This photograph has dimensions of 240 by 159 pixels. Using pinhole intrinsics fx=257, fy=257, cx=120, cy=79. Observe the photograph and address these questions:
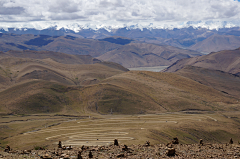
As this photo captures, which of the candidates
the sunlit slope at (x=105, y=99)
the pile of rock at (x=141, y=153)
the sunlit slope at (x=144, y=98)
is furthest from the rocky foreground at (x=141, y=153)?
the sunlit slope at (x=105, y=99)

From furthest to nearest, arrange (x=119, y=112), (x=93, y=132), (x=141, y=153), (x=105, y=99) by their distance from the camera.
Result: (x=105, y=99)
(x=119, y=112)
(x=93, y=132)
(x=141, y=153)

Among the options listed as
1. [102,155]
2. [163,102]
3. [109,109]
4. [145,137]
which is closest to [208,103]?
[163,102]

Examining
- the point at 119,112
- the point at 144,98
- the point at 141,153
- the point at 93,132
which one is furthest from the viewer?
the point at 144,98

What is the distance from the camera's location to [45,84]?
17800 cm

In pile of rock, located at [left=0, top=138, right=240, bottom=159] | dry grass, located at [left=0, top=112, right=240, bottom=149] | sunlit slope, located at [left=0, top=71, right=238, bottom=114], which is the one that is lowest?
dry grass, located at [left=0, top=112, right=240, bottom=149]

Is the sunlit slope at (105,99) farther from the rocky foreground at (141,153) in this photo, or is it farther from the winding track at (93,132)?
the rocky foreground at (141,153)

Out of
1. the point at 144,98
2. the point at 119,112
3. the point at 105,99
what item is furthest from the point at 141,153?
the point at 144,98

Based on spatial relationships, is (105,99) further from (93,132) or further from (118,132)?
(118,132)

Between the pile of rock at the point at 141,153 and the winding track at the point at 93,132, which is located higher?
the pile of rock at the point at 141,153

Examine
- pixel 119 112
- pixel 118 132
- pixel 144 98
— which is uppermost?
pixel 144 98

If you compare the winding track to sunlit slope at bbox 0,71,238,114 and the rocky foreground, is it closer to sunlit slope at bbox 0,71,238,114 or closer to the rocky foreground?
the rocky foreground

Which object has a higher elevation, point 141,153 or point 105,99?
point 105,99

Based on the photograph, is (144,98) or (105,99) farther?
(144,98)

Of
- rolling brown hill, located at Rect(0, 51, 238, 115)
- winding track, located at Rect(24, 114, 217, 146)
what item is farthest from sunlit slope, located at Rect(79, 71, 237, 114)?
winding track, located at Rect(24, 114, 217, 146)
